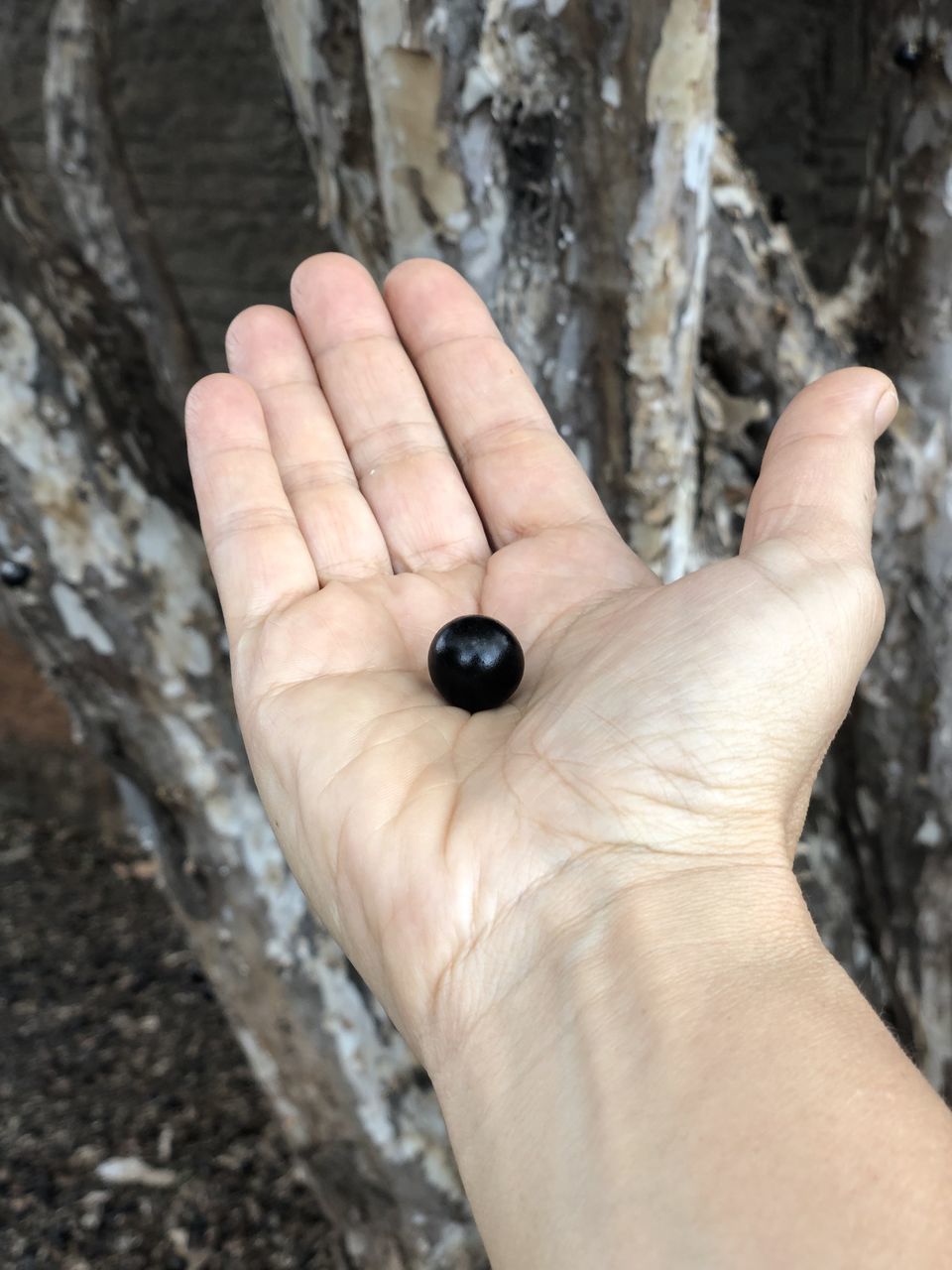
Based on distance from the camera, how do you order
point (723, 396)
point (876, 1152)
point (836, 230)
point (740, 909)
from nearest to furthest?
point (876, 1152)
point (740, 909)
point (723, 396)
point (836, 230)

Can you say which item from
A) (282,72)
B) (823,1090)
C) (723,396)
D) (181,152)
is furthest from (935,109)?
(181,152)

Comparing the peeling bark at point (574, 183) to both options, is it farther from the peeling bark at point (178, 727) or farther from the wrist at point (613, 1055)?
the wrist at point (613, 1055)

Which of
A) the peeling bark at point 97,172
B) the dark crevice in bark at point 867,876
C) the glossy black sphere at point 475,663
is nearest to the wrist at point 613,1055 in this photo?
the glossy black sphere at point 475,663

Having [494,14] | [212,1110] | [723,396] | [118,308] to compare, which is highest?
[494,14]

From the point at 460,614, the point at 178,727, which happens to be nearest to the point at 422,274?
the point at 460,614

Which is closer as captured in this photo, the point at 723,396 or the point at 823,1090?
the point at 823,1090

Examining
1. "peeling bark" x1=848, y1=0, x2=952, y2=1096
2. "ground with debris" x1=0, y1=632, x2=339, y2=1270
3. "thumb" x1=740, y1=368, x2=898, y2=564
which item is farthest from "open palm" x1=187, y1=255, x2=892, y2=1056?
"ground with debris" x1=0, y1=632, x2=339, y2=1270

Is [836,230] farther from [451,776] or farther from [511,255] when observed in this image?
[451,776]
